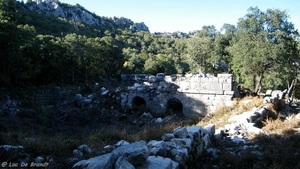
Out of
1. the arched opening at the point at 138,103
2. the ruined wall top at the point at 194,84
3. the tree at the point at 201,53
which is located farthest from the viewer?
the tree at the point at 201,53

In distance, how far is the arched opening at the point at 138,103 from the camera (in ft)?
52.3

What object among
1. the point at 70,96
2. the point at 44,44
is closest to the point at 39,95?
the point at 70,96

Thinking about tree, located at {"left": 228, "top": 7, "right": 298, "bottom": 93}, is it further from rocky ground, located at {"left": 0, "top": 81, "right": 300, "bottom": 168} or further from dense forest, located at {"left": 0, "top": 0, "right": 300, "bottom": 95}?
rocky ground, located at {"left": 0, "top": 81, "right": 300, "bottom": 168}

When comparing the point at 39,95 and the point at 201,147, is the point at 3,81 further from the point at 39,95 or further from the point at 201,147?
the point at 201,147

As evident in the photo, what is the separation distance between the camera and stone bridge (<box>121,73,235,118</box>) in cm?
1402

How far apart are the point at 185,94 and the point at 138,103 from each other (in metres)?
3.80

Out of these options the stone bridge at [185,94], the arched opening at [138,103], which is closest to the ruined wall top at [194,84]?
the stone bridge at [185,94]

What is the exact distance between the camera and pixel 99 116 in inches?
554

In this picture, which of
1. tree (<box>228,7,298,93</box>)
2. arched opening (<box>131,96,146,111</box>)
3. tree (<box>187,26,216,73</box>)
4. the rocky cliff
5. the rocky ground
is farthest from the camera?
the rocky cliff

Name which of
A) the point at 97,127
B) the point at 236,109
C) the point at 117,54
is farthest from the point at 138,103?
the point at 117,54

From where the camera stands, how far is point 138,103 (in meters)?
17.4

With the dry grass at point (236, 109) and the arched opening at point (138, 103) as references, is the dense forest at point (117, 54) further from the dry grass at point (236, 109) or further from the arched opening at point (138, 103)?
→ the arched opening at point (138, 103)

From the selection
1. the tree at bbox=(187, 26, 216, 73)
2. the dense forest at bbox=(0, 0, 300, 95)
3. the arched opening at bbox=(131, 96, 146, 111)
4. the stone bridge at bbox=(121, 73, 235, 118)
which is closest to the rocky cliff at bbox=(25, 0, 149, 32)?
the dense forest at bbox=(0, 0, 300, 95)

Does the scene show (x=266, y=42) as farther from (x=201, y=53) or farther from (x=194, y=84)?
(x=201, y=53)
